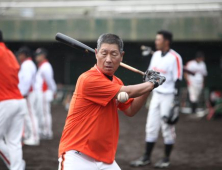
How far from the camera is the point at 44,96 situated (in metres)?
10.1

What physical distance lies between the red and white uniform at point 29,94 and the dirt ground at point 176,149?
30 cm

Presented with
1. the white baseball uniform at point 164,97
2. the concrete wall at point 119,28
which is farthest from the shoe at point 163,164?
the concrete wall at point 119,28

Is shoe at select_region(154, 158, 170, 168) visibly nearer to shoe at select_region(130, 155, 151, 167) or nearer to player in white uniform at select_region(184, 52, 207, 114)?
shoe at select_region(130, 155, 151, 167)

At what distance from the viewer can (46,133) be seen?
9.98 metres

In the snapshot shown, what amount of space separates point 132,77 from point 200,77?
547 centimetres

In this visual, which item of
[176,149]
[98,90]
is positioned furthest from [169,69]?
[98,90]

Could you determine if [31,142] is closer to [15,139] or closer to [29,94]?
[29,94]

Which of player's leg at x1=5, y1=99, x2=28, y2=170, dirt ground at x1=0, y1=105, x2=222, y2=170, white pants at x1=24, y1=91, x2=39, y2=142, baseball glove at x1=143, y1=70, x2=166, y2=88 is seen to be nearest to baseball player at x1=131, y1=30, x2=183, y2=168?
dirt ground at x1=0, y1=105, x2=222, y2=170

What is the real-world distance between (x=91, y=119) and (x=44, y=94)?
6.69 meters

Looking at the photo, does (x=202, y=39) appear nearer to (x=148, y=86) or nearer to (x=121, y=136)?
(x=121, y=136)

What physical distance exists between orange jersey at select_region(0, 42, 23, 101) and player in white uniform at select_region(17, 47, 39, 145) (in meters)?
3.22

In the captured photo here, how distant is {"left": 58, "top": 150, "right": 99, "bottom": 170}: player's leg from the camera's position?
3.57 meters

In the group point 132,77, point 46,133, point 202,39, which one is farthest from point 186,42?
point 46,133

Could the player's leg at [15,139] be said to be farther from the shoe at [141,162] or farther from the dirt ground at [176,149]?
the shoe at [141,162]
